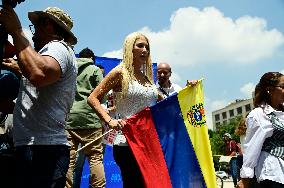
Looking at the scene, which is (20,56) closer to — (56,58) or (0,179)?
A: (56,58)

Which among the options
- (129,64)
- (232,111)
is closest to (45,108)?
(129,64)

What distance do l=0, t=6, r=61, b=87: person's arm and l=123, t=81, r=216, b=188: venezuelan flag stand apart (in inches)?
67.1

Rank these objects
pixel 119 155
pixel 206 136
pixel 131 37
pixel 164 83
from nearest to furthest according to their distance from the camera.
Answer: pixel 119 155, pixel 131 37, pixel 206 136, pixel 164 83

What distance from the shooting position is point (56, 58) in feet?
8.41

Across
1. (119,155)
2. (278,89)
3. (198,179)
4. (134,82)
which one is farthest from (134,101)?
(278,89)

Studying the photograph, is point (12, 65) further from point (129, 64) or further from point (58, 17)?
point (129, 64)

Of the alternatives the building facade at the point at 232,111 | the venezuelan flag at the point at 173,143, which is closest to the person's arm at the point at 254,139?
the venezuelan flag at the point at 173,143

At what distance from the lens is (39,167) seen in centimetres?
253

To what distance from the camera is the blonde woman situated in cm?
394

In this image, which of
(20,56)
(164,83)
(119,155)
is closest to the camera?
(20,56)

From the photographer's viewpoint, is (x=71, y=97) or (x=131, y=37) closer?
(x=71, y=97)

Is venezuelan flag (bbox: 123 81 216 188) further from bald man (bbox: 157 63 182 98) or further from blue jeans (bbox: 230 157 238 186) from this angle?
blue jeans (bbox: 230 157 238 186)

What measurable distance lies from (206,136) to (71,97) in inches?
103

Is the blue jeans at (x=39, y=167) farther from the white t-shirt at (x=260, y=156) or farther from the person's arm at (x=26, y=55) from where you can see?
the white t-shirt at (x=260, y=156)
